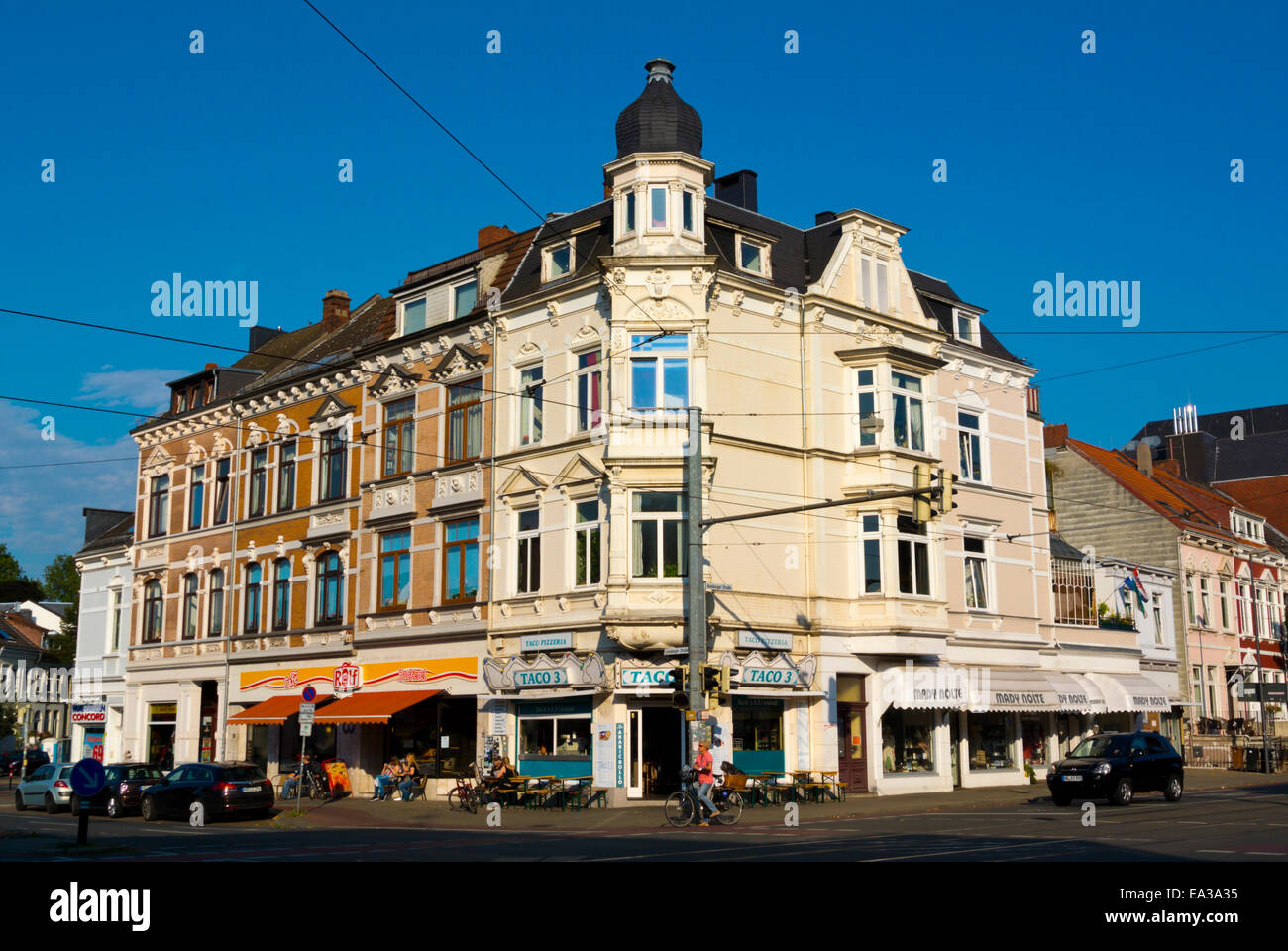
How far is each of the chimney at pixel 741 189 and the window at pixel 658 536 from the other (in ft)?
39.3

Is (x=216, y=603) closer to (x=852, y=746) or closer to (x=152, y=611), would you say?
(x=152, y=611)

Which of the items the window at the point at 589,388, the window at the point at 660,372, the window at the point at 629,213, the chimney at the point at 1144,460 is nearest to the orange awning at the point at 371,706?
the window at the point at 589,388

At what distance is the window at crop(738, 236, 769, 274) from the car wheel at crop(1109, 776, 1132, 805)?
15192 mm

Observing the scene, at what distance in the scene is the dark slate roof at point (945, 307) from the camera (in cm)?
3844

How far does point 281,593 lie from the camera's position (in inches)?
1607

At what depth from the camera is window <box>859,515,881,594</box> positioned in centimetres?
3294

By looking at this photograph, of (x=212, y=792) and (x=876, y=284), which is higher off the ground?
(x=876, y=284)

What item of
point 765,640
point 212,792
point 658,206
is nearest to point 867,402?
point 765,640

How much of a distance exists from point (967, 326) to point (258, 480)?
23.7 meters

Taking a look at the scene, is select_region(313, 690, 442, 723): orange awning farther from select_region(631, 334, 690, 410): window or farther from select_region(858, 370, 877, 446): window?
select_region(858, 370, 877, 446): window

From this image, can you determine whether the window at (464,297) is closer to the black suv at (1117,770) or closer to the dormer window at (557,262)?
the dormer window at (557,262)

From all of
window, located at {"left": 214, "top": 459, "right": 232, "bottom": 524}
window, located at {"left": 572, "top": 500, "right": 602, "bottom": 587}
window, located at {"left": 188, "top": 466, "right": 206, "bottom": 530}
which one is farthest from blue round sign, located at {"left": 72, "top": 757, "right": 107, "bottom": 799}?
window, located at {"left": 188, "top": 466, "right": 206, "bottom": 530}
